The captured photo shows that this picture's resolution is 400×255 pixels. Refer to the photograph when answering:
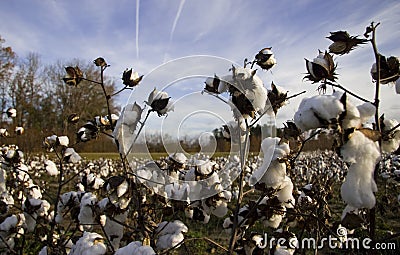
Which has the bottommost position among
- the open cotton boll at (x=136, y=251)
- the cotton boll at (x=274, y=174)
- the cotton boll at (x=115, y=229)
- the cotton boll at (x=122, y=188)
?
the cotton boll at (x=115, y=229)

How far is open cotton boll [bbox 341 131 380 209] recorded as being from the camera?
0.82 m

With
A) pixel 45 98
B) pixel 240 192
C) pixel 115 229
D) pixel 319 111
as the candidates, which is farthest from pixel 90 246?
pixel 45 98

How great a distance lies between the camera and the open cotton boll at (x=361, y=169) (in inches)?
32.3

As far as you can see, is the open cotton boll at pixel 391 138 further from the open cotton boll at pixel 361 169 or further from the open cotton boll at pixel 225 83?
the open cotton boll at pixel 225 83

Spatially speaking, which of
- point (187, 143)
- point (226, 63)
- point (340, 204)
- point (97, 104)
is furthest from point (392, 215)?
point (97, 104)

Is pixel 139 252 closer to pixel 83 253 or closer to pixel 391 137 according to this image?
pixel 83 253

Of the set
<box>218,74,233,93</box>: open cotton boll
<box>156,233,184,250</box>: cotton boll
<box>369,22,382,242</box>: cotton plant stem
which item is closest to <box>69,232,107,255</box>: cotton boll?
<box>156,233,184,250</box>: cotton boll

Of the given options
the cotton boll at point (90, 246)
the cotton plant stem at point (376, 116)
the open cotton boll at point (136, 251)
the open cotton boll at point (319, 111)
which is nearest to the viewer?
the open cotton boll at point (319, 111)

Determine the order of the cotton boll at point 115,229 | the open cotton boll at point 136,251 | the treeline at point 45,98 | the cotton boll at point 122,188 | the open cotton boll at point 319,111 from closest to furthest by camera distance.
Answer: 1. the open cotton boll at point 319,111
2. the open cotton boll at point 136,251
3. the cotton boll at point 122,188
4. the cotton boll at point 115,229
5. the treeline at point 45,98

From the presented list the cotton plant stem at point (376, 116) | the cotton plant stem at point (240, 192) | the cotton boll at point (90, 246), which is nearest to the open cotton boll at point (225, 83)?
the cotton plant stem at point (240, 192)

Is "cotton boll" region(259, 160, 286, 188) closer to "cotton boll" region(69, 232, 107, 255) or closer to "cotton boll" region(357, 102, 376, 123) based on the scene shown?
"cotton boll" region(357, 102, 376, 123)

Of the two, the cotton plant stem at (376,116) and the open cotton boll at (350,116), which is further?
the cotton plant stem at (376,116)

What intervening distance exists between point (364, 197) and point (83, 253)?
0.97 metres

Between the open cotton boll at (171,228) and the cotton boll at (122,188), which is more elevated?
the cotton boll at (122,188)
